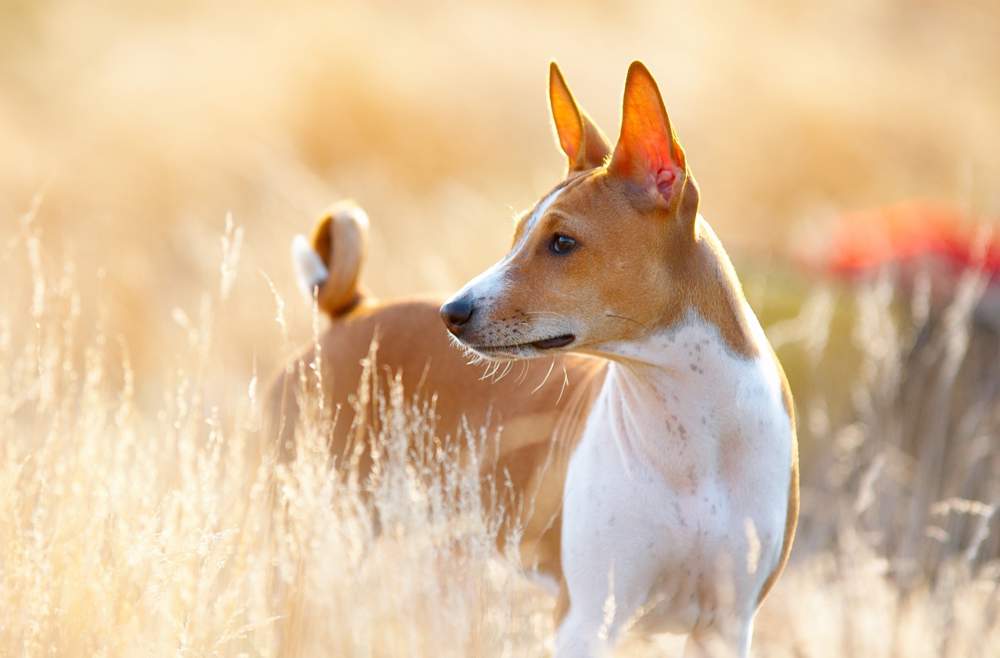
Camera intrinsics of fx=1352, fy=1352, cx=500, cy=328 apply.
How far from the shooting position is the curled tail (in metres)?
4.36

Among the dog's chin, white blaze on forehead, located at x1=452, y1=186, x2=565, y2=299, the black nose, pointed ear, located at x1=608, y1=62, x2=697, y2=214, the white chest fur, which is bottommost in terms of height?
the white chest fur

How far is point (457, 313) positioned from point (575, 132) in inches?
29.1

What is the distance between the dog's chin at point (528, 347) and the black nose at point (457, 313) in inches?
1.5

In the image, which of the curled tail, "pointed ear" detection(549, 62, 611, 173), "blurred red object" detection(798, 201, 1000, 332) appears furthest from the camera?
"blurred red object" detection(798, 201, 1000, 332)

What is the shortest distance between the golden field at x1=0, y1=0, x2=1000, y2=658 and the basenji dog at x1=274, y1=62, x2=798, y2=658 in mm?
263

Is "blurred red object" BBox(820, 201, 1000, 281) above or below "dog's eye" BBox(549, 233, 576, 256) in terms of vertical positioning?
below

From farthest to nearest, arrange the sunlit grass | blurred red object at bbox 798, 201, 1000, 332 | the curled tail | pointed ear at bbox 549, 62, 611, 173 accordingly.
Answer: blurred red object at bbox 798, 201, 1000, 332, the curled tail, pointed ear at bbox 549, 62, 611, 173, the sunlit grass

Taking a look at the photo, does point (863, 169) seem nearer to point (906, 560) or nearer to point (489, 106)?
point (489, 106)

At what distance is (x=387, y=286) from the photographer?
676 centimetres

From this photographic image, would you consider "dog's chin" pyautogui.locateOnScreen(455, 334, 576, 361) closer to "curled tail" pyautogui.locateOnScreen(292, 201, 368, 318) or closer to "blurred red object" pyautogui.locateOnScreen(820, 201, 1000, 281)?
"curled tail" pyautogui.locateOnScreen(292, 201, 368, 318)

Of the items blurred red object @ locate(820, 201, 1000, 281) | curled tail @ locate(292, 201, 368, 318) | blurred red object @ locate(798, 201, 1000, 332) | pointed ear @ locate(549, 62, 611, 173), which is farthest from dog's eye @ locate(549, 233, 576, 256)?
blurred red object @ locate(820, 201, 1000, 281)

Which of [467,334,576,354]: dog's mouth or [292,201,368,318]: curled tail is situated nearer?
[467,334,576,354]: dog's mouth

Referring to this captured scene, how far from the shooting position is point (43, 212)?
8.54 m

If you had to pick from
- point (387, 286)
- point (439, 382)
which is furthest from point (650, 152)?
point (387, 286)
